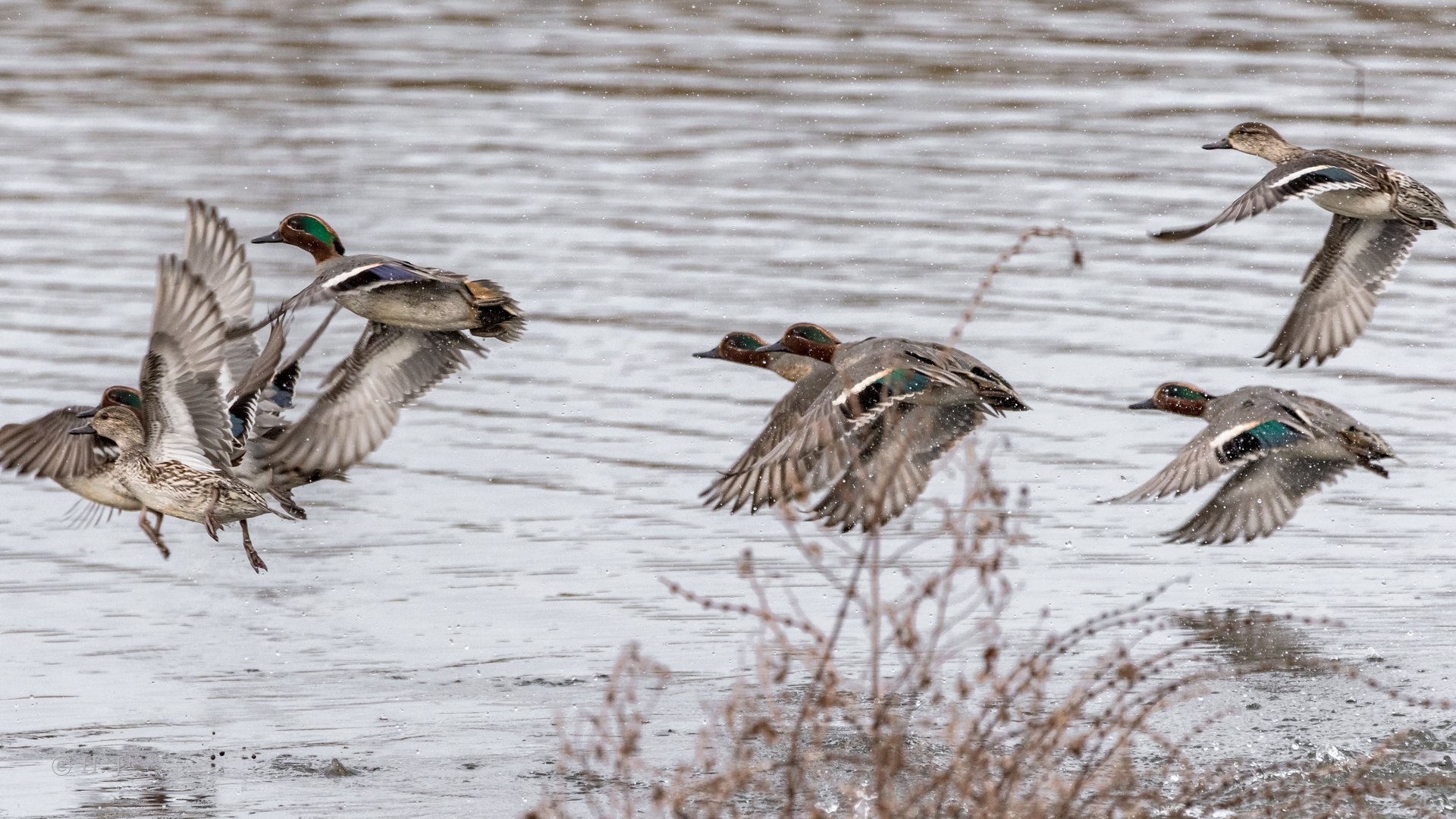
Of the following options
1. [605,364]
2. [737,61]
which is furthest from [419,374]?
[737,61]

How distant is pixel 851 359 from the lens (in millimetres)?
8805

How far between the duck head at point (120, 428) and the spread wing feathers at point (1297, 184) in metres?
4.28

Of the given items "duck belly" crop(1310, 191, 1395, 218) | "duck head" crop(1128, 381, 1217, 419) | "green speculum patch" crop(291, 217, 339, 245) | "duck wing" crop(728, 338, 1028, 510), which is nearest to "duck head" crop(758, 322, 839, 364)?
"duck wing" crop(728, 338, 1028, 510)

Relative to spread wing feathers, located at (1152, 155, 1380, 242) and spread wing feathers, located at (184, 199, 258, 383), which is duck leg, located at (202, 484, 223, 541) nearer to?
spread wing feathers, located at (184, 199, 258, 383)

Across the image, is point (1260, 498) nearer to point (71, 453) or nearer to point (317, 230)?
point (317, 230)

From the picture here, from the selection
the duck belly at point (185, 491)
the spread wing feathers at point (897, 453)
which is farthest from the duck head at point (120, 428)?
the spread wing feathers at point (897, 453)

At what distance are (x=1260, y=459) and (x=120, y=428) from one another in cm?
476

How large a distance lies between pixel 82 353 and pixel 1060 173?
825cm

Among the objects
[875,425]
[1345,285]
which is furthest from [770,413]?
[1345,285]

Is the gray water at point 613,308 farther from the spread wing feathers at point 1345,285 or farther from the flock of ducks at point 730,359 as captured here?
the spread wing feathers at point 1345,285

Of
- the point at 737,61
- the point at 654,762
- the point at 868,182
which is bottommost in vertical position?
the point at 654,762

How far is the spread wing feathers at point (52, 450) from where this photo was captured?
8.66m

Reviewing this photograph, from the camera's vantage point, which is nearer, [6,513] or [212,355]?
[212,355]

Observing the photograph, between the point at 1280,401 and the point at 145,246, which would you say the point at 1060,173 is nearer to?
the point at 145,246
